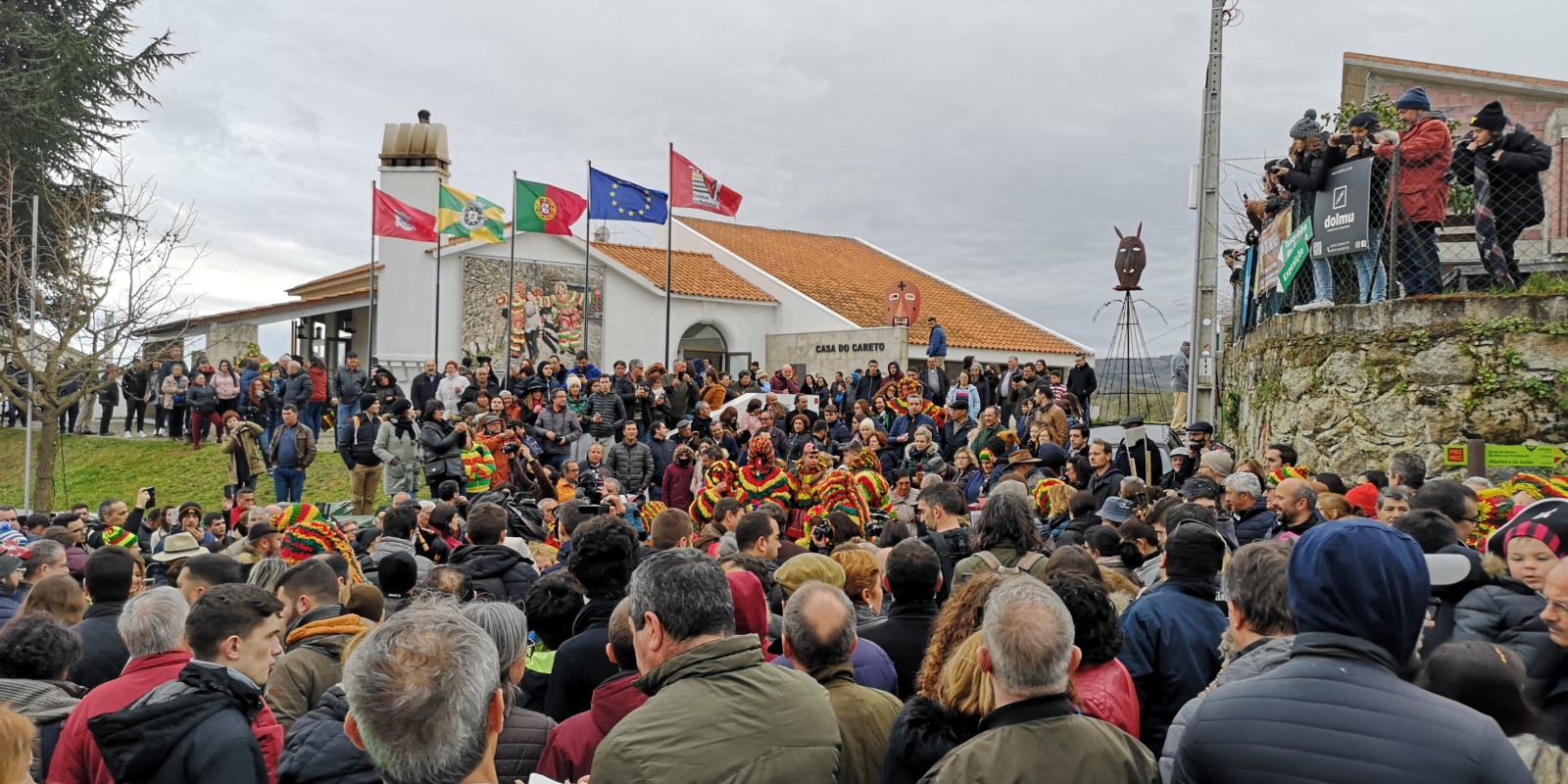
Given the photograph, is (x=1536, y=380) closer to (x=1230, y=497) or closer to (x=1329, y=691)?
(x=1230, y=497)

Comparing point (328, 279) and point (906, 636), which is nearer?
point (906, 636)

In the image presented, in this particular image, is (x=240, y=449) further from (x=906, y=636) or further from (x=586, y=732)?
(x=586, y=732)

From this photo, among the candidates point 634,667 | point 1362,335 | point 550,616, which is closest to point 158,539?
point 550,616

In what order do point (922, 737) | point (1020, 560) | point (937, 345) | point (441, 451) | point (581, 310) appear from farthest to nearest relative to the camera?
point (581, 310) < point (937, 345) < point (441, 451) < point (1020, 560) < point (922, 737)

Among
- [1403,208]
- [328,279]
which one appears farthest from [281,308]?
[1403,208]

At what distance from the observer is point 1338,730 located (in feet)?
6.91

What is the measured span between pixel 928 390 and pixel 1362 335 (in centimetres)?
918

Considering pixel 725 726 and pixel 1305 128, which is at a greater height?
pixel 1305 128

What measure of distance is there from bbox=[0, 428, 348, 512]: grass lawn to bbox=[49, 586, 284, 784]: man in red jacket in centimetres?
1510

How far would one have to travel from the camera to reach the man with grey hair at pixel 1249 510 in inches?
259

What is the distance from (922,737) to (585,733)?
1119 mm

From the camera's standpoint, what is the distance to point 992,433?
13070 mm

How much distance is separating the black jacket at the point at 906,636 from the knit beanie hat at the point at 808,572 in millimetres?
255

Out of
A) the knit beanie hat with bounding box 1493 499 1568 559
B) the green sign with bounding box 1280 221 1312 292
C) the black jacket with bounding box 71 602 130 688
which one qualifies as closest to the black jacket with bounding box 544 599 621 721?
the black jacket with bounding box 71 602 130 688
